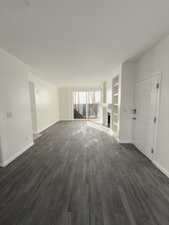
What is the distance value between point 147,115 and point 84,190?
7.54 ft

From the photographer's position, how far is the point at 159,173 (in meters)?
2.15

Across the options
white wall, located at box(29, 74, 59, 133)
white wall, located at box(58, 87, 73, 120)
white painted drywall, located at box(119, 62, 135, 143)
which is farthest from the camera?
white wall, located at box(58, 87, 73, 120)

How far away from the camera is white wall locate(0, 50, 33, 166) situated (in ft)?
8.11

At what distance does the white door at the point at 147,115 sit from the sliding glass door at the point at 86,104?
5034 millimetres

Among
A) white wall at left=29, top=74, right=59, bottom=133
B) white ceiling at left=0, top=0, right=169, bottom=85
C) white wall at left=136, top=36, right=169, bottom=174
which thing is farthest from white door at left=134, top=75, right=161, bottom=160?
white wall at left=29, top=74, right=59, bottom=133

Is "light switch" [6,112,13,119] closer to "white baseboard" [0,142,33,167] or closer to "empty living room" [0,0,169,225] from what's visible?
"empty living room" [0,0,169,225]

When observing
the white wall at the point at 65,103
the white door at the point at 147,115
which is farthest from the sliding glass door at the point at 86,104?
the white door at the point at 147,115

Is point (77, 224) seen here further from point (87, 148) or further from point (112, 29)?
point (112, 29)

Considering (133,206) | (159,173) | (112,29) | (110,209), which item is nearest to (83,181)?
(110,209)

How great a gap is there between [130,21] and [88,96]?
6660mm

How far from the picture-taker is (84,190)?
1752 mm

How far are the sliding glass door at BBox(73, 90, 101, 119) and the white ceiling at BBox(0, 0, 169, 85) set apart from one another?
5602 mm

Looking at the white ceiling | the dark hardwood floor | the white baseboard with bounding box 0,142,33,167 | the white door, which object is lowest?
the dark hardwood floor

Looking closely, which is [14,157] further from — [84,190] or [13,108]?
[84,190]
